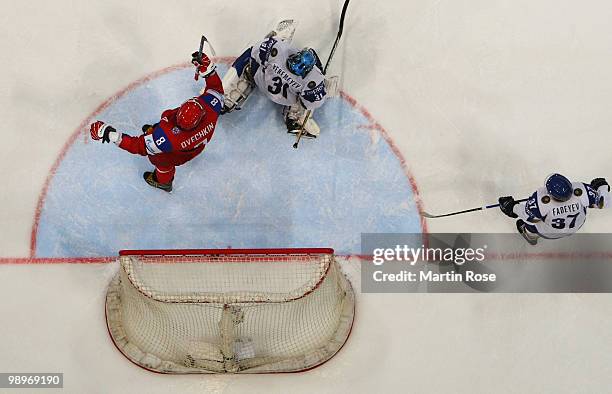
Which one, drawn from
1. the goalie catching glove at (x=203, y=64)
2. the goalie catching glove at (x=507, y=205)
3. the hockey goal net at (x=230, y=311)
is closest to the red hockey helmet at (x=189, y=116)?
the goalie catching glove at (x=203, y=64)

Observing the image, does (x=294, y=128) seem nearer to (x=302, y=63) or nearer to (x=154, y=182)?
(x=302, y=63)

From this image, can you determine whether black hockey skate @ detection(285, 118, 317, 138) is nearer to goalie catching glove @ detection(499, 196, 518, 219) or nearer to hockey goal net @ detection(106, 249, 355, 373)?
hockey goal net @ detection(106, 249, 355, 373)

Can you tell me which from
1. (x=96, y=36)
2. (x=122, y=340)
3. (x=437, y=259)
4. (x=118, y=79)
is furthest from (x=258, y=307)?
(x=96, y=36)

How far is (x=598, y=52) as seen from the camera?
600 centimetres

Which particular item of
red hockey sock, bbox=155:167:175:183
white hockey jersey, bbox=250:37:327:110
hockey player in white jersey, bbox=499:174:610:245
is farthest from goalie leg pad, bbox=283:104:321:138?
hockey player in white jersey, bbox=499:174:610:245

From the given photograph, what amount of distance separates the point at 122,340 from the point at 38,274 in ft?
3.15

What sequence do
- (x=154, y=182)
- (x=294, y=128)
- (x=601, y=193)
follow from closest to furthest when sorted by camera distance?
(x=601, y=193) → (x=154, y=182) → (x=294, y=128)

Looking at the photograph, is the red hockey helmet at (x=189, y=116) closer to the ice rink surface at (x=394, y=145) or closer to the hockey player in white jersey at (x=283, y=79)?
the hockey player in white jersey at (x=283, y=79)

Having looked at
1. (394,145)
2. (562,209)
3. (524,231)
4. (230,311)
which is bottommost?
(230,311)

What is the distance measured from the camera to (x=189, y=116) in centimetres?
462

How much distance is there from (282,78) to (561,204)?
92.6 inches

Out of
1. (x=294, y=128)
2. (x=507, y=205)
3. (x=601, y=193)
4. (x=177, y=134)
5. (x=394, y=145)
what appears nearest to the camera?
(x=177, y=134)

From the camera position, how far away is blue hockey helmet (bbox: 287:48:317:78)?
4922mm

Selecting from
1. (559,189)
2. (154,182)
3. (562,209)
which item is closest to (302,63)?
(154,182)
